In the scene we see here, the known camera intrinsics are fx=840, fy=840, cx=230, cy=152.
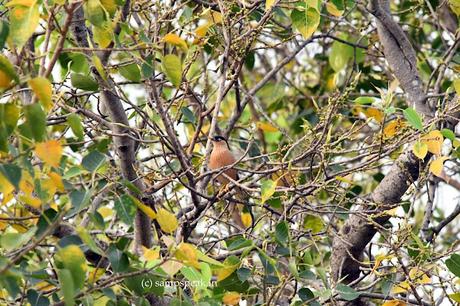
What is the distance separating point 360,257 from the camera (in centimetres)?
356

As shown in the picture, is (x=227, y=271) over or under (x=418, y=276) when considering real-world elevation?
over

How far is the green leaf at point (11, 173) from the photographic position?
1847 millimetres

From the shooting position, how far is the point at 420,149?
9.04 ft

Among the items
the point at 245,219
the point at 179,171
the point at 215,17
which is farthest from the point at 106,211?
the point at 215,17

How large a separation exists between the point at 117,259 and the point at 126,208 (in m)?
0.14

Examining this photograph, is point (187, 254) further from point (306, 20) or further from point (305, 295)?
point (306, 20)

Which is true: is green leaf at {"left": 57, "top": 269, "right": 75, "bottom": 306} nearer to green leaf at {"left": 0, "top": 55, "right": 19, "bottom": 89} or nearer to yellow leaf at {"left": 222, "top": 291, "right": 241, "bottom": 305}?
green leaf at {"left": 0, "top": 55, "right": 19, "bottom": 89}

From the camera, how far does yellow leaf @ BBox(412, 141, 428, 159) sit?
8.97ft

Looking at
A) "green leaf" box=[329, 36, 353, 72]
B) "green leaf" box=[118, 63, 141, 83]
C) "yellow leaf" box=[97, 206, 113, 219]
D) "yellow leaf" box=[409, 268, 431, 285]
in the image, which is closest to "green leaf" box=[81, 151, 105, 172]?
"green leaf" box=[118, 63, 141, 83]

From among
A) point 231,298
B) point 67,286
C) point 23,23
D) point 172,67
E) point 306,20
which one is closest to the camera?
point 67,286

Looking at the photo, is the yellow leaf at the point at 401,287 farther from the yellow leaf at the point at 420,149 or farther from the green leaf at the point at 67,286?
the green leaf at the point at 67,286

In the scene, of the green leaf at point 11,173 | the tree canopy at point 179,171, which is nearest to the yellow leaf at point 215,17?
the tree canopy at point 179,171

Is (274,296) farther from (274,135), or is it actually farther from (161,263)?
(274,135)

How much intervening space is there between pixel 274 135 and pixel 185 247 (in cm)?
292
